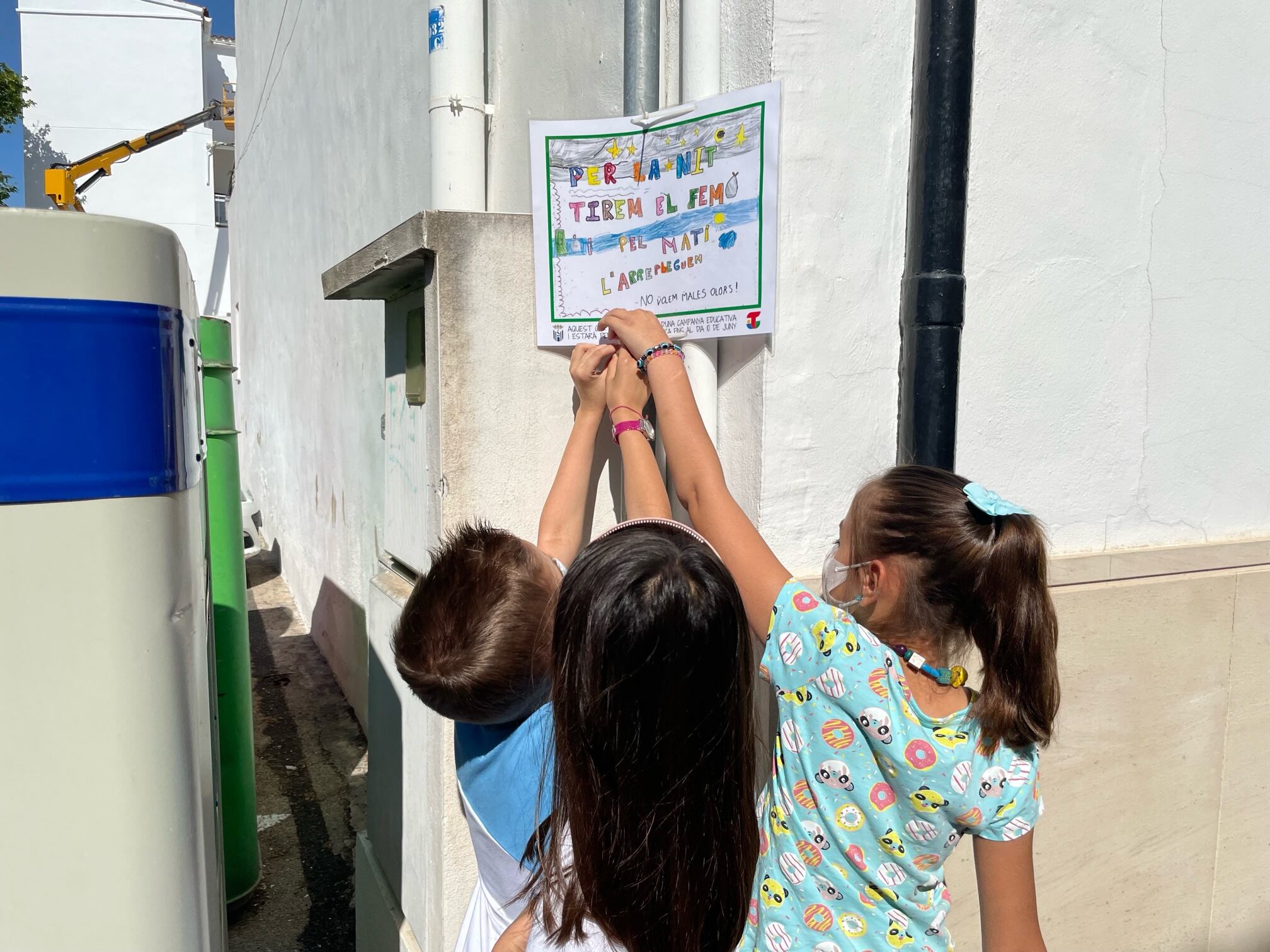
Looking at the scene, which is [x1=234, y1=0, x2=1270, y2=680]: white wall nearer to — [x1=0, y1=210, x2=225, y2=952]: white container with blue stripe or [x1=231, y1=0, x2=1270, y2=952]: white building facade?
[x1=231, y1=0, x2=1270, y2=952]: white building facade

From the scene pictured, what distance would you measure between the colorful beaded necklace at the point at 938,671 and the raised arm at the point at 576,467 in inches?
30.0

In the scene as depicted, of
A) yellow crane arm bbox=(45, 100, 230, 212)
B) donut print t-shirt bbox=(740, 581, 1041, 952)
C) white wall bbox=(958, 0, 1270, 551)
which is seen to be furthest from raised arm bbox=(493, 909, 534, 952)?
yellow crane arm bbox=(45, 100, 230, 212)

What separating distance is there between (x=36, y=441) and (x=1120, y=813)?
270 centimetres

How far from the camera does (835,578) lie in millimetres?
1612

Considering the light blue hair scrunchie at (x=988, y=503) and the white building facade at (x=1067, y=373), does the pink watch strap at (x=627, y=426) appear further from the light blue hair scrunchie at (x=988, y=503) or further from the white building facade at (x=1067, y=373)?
the light blue hair scrunchie at (x=988, y=503)

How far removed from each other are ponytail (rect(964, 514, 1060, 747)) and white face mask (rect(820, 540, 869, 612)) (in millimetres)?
215

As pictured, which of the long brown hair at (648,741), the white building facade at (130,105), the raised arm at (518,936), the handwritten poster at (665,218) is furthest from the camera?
the white building facade at (130,105)

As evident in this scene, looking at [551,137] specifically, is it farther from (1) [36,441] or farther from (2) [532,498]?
(1) [36,441]

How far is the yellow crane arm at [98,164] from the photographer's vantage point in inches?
682

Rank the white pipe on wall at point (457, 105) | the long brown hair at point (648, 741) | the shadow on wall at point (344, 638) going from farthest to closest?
the shadow on wall at point (344, 638) < the white pipe on wall at point (457, 105) < the long brown hair at point (648, 741)

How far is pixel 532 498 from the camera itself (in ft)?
6.81

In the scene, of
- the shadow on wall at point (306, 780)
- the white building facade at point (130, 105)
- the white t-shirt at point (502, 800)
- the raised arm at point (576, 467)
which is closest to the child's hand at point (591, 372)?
the raised arm at point (576, 467)

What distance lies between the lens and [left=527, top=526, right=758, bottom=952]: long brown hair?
1181 mm

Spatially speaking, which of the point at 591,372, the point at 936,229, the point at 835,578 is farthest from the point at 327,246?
the point at 835,578
